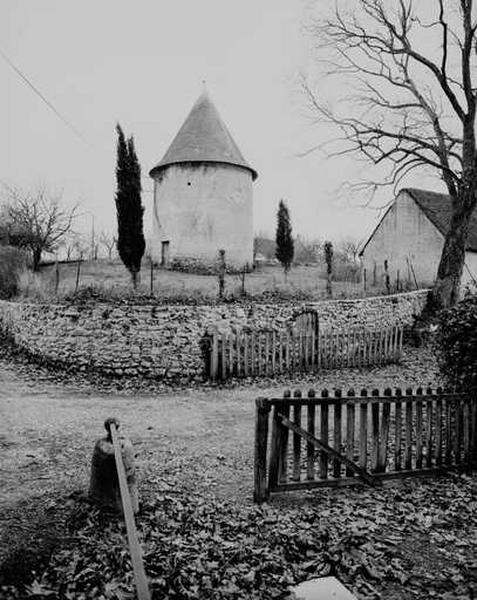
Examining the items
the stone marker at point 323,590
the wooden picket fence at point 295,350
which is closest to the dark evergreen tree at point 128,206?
the wooden picket fence at point 295,350

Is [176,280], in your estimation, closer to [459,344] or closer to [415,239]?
[415,239]

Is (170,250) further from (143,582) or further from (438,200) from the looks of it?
(143,582)

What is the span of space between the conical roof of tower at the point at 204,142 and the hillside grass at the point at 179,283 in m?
6.33

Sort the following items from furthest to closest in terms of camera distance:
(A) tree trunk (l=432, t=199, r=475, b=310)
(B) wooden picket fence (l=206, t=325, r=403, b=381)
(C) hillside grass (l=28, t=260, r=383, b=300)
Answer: (A) tree trunk (l=432, t=199, r=475, b=310) < (C) hillside grass (l=28, t=260, r=383, b=300) < (B) wooden picket fence (l=206, t=325, r=403, b=381)

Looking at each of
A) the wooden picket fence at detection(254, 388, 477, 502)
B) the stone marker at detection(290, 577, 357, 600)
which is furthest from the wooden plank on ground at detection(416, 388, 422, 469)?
the stone marker at detection(290, 577, 357, 600)

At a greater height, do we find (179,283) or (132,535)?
(179,283)

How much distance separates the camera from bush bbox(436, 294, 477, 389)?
23.4ft

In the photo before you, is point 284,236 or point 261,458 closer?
point 261,458

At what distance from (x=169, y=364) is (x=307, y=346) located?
401cm

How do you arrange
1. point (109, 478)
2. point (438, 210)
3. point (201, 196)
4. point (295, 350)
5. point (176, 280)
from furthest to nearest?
point (438, 210) → point (201, 196) → point (176, 280) → point (295, 350) → point (109, 478)

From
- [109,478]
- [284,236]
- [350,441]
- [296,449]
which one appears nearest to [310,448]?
[296,449]

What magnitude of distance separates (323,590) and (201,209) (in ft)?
80.9

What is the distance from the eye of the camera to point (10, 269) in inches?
835

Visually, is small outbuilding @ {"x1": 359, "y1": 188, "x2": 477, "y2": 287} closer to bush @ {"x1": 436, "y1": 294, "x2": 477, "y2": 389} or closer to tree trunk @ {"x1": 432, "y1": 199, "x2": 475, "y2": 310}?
tree trunk @ {"x1": 432, "y1": 199, "x2": 475, "y2": 310}
